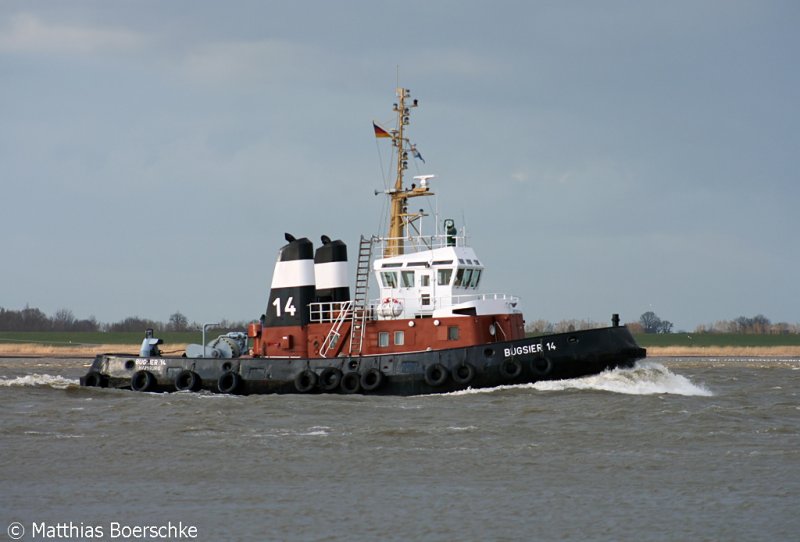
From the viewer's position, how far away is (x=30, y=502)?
14.8m

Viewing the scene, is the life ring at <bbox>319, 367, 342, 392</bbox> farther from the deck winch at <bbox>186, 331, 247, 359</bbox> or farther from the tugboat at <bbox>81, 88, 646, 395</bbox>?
the deck winch at <bbox>186, 331, 247, 359</bbox>

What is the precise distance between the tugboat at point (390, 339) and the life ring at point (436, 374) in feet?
0.09

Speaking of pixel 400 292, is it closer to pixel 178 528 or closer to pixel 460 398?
pixel 460 398

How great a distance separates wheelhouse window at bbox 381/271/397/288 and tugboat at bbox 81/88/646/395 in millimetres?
27

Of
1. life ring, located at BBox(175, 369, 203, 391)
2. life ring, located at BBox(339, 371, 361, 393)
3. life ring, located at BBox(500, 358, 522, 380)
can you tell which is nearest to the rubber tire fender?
life ring, located at BBox(175, 369, 203, 391)

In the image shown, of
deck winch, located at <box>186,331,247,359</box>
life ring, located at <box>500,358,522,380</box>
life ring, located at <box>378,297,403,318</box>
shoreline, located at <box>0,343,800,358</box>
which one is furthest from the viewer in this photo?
shoreline, located at <box>0,343,800,358</box>

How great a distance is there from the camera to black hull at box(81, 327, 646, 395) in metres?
27.0

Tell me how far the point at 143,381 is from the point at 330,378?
604 centimetres

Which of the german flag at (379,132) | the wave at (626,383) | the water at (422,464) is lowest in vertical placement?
the water at (422,464)

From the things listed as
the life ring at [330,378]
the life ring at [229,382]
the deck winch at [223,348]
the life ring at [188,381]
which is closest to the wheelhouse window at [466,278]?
the life ring at [330,378]

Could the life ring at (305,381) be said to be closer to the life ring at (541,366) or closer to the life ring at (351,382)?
the life ring at (351,382)

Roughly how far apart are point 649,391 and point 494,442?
9250 millimetres

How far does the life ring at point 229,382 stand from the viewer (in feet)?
95.3

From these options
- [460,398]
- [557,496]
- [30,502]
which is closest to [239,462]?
[30,502]
